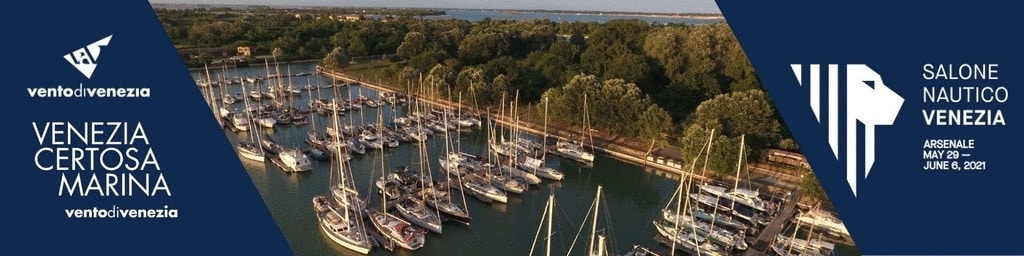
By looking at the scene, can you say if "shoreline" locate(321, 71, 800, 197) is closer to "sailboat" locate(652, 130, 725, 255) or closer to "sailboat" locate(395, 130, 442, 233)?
"sailboat" locate(652, 130, 725, 255)

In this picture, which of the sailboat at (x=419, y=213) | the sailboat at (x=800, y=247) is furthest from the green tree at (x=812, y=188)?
the sailboat at (x=419, y=213)

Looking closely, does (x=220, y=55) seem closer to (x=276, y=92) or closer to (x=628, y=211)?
(x=276, y=92)

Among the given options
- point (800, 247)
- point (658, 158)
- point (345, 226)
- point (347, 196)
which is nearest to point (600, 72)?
point (658, 158)

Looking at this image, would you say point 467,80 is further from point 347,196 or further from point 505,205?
point 347,196

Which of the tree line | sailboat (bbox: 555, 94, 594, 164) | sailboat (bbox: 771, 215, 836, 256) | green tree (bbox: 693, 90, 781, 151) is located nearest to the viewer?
sailboat (bbox: 771, 215, 836, 256)

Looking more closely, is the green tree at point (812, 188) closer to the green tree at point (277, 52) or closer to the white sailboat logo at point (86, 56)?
the white sailboat logo at point (86, 56)

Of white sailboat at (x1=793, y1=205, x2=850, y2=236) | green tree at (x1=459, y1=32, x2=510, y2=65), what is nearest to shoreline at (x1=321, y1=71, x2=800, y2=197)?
white sailboat at (x1=793, y1=205, x2=850, y2=236)
